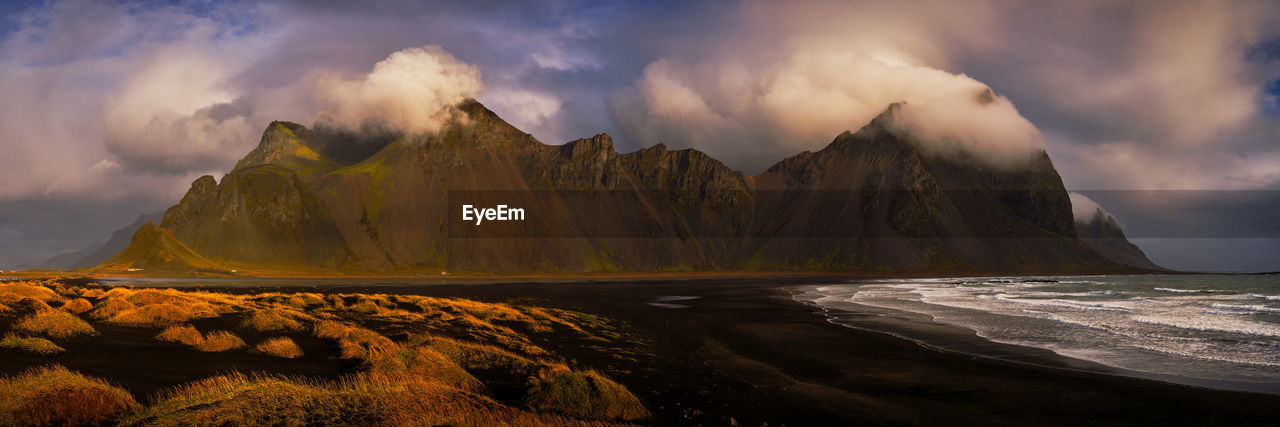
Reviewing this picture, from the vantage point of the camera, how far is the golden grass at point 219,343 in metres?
17.4

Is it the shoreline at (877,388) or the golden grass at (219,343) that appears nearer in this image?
the shoreline at (877,388)

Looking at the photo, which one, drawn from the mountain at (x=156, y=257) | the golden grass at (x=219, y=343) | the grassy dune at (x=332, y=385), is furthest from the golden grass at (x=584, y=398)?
the mountain at (x=156, y=257)

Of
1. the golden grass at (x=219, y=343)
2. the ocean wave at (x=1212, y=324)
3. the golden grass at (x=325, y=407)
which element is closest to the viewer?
the golden grass at (x=325, y=407)

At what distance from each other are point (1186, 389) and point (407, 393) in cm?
2164

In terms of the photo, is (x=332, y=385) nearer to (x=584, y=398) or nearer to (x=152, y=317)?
(x=584, y=398)

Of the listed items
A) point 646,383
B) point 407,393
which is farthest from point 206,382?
point 646,383

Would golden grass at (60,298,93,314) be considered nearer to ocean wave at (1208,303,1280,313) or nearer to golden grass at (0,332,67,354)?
golden grass at (0,332,67,354)

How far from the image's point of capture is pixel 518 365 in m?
18.0

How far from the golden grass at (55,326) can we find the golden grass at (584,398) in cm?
1556

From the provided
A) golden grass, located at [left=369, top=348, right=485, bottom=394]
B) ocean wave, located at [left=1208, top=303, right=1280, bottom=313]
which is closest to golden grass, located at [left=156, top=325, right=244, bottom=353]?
golden grass, located at [left=369, top=348, right=485, bottom=394]

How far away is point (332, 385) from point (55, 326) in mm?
12302

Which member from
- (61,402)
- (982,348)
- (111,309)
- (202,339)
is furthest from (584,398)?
(111,309)

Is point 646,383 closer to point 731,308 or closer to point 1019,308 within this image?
point 731,308

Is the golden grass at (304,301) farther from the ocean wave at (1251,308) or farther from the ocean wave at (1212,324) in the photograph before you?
the ocean wave at (1251,308)
